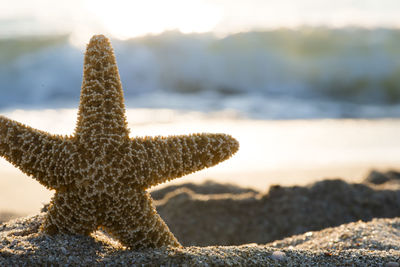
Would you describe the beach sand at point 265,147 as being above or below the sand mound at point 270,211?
above

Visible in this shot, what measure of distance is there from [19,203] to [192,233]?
8.10ft

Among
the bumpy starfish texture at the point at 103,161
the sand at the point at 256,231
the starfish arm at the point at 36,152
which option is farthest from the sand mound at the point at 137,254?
the starfish arm at the point at 36,152

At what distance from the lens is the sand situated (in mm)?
2818

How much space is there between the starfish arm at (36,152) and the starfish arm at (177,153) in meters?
0.51

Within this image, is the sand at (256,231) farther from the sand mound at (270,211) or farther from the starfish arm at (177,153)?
the starfish arm at (177,153)

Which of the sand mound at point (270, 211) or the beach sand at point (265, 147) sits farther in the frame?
the beach sand at point (265, 147)

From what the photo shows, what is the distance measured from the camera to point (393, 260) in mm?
3039

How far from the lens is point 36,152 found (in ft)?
9.96

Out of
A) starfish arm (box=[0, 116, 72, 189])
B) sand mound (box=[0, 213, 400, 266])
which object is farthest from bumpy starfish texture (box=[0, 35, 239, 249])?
sand mound (box=[0, 213, 400, 266])

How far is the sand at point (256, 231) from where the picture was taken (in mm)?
2818

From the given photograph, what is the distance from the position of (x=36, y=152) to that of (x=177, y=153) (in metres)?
0.95

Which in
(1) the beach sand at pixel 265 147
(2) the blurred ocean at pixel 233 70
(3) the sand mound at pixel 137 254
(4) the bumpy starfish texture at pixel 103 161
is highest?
(2) the blurred ocean at pixel 233 70

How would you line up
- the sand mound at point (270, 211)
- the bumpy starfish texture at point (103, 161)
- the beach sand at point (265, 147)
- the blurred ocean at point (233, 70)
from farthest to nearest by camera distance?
the blurred ocean at point (233, 70) < the beach sand at point (265, 147) < the sand mound at point (270, 211) < the bumpy starfish texture at point (103, 161)

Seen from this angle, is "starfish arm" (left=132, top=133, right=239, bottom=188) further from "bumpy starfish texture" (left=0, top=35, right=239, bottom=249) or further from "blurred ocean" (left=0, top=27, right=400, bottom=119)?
Result: "blurred ocean" (left=0, top=27, right=400, bottom=119)
